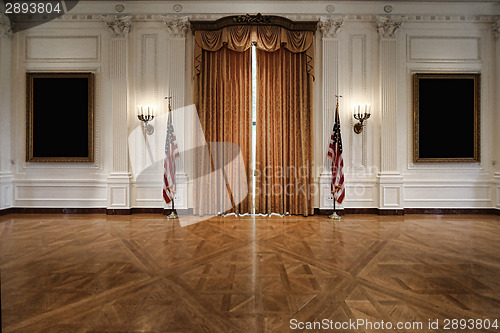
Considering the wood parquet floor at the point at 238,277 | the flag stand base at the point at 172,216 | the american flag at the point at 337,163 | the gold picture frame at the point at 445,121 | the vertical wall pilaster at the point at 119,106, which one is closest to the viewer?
the wood parquet floor at the point at 238,277

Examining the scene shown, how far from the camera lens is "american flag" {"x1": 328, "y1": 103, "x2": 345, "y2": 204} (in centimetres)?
610

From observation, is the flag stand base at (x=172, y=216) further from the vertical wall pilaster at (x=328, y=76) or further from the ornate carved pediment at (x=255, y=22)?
the ornate carved pediment at (x=255, y=22)

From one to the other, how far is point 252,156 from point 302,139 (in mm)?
1174

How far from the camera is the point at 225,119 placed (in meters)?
6.45

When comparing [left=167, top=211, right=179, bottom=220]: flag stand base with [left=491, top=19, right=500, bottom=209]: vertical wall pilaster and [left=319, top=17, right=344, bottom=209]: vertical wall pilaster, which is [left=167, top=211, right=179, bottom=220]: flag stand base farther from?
[left=491, top=19, right=500, bottom=209]: vertical wall pilaster

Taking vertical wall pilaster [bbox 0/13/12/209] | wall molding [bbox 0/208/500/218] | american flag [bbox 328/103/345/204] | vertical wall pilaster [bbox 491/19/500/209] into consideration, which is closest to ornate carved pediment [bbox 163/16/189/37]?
vertical wall pilaster [bbox 0/13/12/209]

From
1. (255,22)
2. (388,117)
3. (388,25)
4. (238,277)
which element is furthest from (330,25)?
(238,277)

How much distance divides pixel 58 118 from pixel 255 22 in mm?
4938

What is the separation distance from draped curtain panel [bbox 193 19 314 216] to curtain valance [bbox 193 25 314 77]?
1.8 inches

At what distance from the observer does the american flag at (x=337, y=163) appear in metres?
6.10

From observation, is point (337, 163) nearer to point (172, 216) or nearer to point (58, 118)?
point (172, 216)

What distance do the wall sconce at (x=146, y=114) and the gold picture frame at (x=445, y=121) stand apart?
5905mm

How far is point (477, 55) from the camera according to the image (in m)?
6.61

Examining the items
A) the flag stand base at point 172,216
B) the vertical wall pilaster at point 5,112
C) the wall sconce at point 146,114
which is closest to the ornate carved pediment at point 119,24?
the wall sconce at point 146,114
